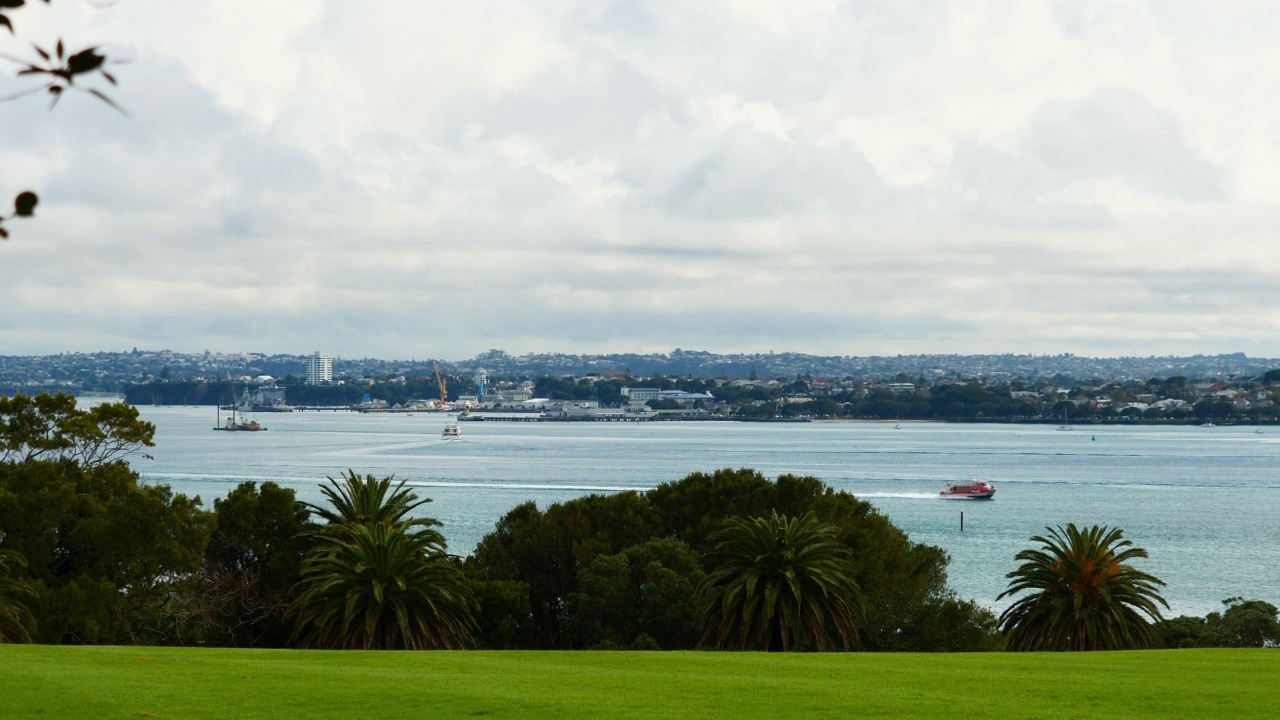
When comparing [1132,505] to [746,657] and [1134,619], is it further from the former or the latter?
[746,657]

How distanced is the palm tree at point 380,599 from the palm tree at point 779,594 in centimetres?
534

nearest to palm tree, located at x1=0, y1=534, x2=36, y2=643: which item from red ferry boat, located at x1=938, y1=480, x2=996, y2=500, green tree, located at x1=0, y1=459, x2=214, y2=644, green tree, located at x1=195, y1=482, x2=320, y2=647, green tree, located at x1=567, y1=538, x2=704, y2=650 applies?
green tree, located at x1=0, y1=459, x2=214, y2=644

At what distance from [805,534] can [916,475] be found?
98.4m

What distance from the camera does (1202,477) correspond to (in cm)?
12062

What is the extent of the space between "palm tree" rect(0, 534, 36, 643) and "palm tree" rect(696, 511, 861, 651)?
1304 cm

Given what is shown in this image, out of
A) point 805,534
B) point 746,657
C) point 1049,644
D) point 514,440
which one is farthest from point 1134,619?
point 514,440

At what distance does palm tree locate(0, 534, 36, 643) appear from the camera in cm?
2462

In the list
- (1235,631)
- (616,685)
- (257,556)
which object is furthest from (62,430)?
(1235,631)

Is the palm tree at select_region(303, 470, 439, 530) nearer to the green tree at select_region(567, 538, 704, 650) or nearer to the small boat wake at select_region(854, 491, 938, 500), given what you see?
the green tree at select_region(567, 538, 704, 650)

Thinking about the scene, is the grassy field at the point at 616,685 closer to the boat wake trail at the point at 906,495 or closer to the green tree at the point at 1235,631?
the green tree at the point at 1235,631

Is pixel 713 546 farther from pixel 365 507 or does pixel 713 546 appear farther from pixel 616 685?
pixel 616 685

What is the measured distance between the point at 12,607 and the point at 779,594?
14.5 metres

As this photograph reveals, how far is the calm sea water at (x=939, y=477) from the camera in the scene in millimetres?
72562

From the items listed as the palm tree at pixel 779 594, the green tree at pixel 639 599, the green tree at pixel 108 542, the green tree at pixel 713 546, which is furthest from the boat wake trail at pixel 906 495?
the palm tree at pixel 779 594
